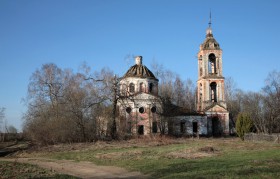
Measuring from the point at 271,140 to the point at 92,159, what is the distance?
1897 cm

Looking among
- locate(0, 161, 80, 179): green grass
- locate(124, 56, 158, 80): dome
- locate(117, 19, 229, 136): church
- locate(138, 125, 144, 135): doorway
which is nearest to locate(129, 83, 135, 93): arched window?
locate(117, 19, 229, 136): church

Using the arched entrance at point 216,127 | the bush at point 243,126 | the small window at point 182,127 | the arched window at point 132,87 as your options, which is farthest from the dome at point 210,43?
the bush at point 243,126

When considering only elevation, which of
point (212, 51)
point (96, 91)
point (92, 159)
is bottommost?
point (92, 159)

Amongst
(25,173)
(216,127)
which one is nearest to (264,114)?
(216,127)

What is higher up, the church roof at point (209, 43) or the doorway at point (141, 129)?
the church roof at point (209, 43)

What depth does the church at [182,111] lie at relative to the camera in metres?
44.8

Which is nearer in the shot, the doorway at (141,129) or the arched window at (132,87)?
the doorway at (141,129)

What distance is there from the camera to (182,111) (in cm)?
4878

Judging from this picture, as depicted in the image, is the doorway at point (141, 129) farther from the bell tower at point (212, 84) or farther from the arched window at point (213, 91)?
the arched window at point (213, 91)

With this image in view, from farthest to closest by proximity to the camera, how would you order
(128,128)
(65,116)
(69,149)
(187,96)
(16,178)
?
(187,96)
(128,128)
(65,116)
(69,149)
(16,178)

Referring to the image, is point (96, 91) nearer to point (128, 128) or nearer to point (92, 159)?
point (128, 128)

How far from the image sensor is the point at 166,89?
5522 centimetres

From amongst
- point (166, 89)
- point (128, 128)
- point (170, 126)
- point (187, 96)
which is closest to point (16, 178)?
point (128, 128)

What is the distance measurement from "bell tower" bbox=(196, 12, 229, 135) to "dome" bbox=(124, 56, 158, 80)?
7.41 meters
